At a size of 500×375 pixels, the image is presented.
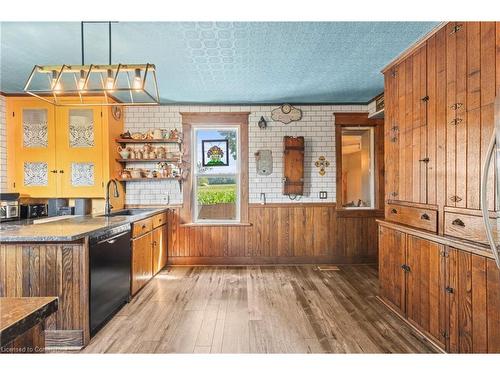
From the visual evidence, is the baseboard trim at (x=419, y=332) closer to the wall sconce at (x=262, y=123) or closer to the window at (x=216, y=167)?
the window at (x=216, y=167)

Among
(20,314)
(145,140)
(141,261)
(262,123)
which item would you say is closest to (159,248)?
(141,261)

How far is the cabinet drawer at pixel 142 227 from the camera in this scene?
3199mm

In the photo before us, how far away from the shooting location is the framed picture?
4598mm

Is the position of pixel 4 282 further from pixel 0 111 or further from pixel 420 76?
pixel 420 76

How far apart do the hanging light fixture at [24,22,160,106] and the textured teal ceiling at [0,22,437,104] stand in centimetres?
19

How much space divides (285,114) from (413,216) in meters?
2.62

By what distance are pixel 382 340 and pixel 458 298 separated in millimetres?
689

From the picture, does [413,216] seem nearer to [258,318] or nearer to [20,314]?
[258,318]

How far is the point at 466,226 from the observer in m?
1.90

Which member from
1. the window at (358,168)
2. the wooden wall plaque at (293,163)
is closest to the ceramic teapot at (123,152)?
the wooden wall plaque at (293,163)

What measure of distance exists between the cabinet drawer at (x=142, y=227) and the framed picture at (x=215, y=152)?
140 cm

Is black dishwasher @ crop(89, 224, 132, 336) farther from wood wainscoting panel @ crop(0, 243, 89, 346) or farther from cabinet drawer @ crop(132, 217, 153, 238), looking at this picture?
cabinet drawer @ crop(132, 217, 153, 238)

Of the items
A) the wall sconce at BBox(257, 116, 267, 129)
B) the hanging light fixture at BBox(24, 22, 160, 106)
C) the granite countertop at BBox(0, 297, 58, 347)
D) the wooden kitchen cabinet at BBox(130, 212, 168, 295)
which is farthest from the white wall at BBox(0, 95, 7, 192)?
the granite countertop at BBox(0, 297, 58, 347)
